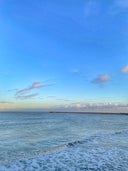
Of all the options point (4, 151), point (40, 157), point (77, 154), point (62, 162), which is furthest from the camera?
point (4, 151)

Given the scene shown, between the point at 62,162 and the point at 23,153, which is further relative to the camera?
the point at 23,153

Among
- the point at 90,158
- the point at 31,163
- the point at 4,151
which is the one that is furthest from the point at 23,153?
the point at 90,158

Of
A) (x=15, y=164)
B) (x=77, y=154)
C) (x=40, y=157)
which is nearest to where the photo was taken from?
(x=15, y=164)

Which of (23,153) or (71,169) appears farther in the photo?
(23,153)

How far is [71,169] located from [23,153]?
211 inches

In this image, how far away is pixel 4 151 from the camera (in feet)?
55.6

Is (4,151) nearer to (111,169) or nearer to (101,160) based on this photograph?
(101,160)

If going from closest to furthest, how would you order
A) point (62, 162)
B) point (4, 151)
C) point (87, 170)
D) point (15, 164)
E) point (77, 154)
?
point (87, 170), point (15, 164), point (62, 162), point (77, 154), point (4, 151)

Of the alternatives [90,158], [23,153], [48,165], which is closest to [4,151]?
[23,153]

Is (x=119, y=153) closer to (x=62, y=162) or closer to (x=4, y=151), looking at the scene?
(x=62, y=162)

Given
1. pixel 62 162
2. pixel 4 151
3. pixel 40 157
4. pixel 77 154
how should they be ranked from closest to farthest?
pixel 62 162 < pixel 40 157 < pixel 77 154 < pixel 4 151

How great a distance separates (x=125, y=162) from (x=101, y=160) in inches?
55.0

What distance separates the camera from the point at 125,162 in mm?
13328

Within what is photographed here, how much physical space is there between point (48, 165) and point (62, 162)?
3.33 ft
